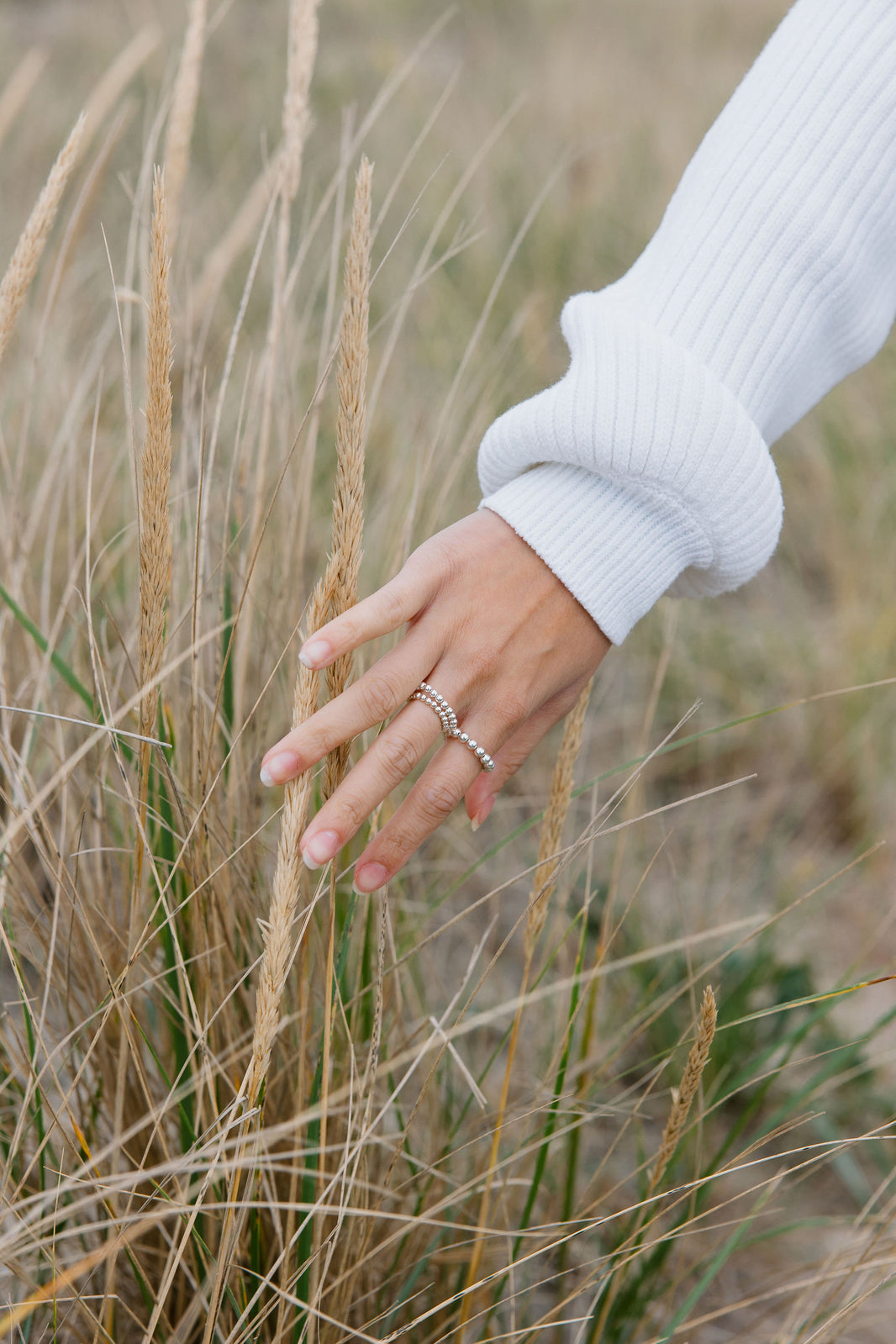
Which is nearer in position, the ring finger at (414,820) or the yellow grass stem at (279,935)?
the yellow grass stem at (279,935)

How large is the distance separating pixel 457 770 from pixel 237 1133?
0.34 m

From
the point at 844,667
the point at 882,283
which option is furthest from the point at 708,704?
the point at 882,283

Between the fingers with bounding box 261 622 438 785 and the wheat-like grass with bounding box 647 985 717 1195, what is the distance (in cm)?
28

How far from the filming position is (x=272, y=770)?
26.2 inches

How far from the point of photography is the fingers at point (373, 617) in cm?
67

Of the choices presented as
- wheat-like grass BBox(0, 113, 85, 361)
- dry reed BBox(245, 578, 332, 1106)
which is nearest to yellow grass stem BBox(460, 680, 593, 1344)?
dry reed BBox(245, 578, 332, 1106)

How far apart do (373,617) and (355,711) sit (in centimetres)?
7

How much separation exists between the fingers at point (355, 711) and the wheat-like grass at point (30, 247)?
0.35m

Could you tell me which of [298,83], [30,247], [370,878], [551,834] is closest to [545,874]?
[551,834]

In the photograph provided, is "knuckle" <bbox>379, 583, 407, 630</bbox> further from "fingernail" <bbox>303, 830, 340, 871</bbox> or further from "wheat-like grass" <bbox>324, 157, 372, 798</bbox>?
"fingernail" <bbox>303, 830, 340, 871</bbox>

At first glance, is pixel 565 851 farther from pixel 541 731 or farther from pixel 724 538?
pixel 724 538

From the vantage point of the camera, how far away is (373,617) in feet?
2.29

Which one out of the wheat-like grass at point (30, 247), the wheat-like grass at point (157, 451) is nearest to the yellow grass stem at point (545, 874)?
the wheat-like grass at point (157, 451)

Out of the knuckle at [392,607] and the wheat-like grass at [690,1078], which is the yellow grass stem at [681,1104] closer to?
the wheat-like grass at [690,1078]
